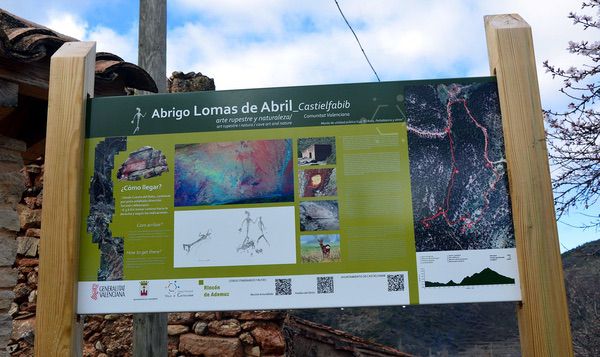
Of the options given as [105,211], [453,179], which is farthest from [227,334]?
[453,179]

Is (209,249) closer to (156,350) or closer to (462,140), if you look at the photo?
(462,140)

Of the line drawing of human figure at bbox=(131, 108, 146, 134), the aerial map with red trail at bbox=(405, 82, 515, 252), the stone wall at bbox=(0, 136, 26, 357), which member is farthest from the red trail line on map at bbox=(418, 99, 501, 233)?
the stone wall at bbox=(0, 136, 26, 357)

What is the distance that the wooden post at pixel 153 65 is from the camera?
3.85 meters

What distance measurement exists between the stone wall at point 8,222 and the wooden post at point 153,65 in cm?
108

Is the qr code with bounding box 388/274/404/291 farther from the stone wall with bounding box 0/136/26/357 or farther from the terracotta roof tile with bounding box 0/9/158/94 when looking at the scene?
the stone wall with bounding box 0/136/26/357

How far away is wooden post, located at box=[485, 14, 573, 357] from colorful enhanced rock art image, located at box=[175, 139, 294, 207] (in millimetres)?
928

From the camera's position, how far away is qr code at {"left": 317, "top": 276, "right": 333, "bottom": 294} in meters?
2.24

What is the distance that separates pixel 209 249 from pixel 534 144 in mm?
1406

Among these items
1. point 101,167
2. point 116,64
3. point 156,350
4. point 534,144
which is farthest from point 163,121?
point 156,350

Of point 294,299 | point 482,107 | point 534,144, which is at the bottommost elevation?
point 294,299

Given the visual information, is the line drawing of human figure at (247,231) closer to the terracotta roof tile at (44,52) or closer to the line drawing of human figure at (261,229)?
the line drawing of human figure at (261,229)

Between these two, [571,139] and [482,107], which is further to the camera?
[571,139]

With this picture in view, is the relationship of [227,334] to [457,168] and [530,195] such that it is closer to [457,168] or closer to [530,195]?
[457,168]

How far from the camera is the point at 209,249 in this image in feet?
7.57
